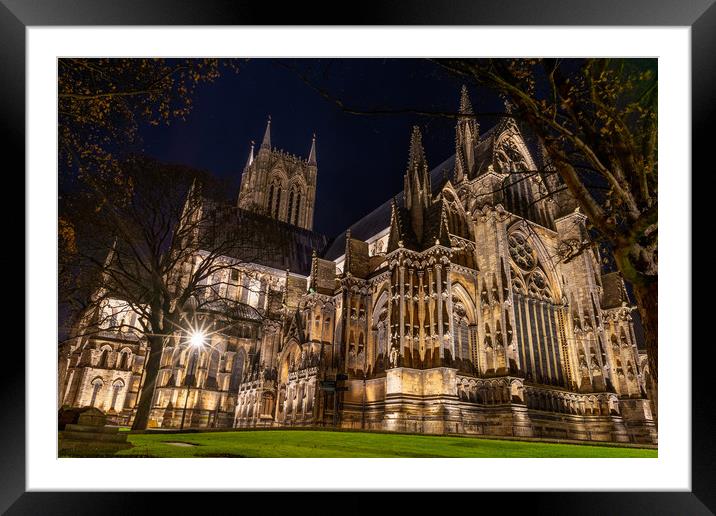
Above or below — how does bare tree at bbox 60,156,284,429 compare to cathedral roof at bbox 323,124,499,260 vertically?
below

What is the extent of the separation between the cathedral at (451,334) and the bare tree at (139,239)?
4.06 ft

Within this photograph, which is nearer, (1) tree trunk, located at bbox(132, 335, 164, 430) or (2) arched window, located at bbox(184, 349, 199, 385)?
(1) tree trunk, located at bbox(132, 335, 164, 430)

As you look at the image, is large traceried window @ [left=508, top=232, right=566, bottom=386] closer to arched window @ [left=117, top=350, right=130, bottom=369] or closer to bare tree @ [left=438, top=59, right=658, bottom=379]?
bare tree @ [left=438, top=59, right=658, bottom=379]

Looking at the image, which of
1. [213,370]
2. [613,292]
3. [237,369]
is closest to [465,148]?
[613,292]

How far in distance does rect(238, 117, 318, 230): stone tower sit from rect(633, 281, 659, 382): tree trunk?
40.7 metres

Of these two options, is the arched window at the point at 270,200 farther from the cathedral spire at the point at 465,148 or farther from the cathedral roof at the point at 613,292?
the cathedral roof at the point at 613,292

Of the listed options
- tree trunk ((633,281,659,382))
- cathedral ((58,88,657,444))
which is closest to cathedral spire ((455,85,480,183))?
cathedral ((58,88,657,444))

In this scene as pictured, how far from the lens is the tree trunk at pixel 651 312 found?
19.0 ft

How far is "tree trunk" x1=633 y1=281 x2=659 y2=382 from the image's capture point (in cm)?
579

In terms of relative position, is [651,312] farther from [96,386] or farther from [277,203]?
[277,203]

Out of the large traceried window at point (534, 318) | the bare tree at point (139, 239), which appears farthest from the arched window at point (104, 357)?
the large traceried window at point (534, 318)
